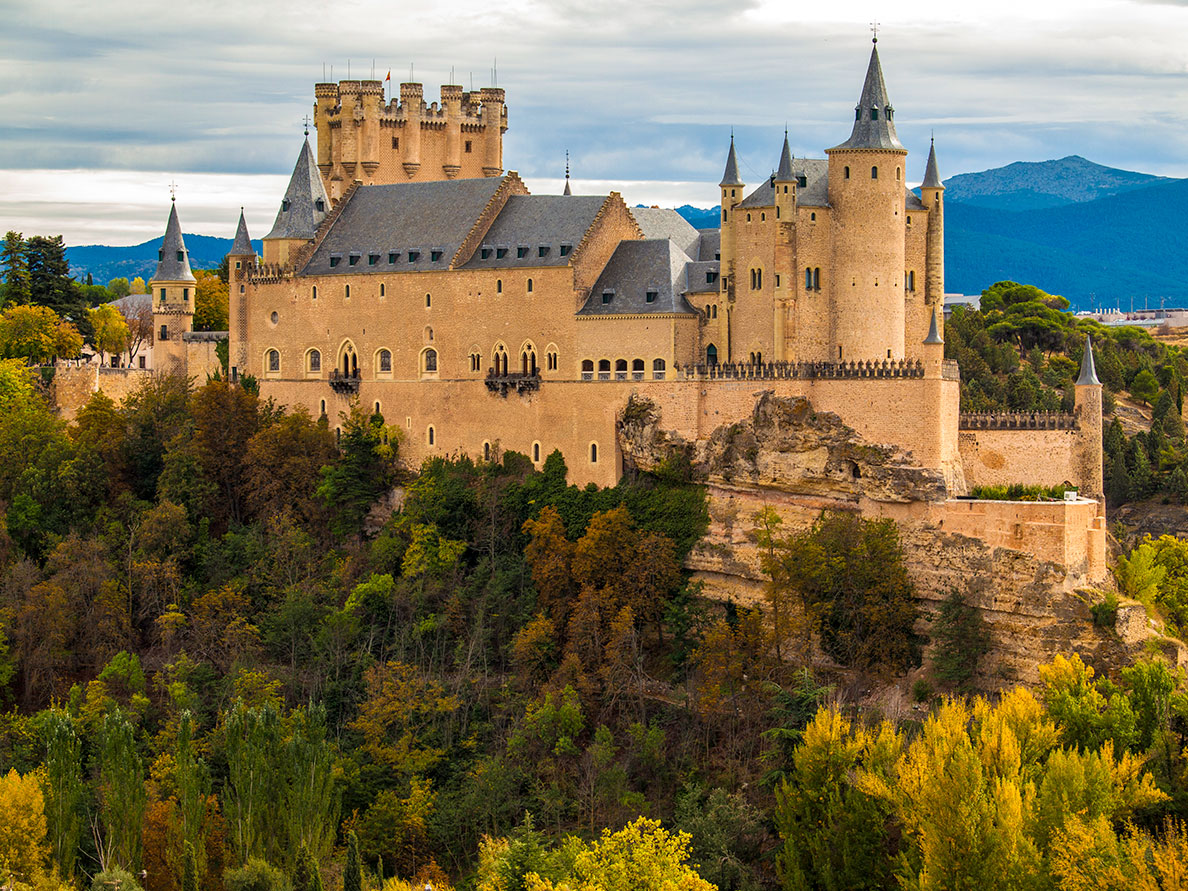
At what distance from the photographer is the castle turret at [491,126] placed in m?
Result: 88.1

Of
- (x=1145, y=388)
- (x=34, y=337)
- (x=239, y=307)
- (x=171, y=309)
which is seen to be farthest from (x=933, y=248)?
(x=1145, y=388)

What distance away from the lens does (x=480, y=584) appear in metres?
73.4

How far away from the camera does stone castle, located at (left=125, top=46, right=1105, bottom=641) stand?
215ft

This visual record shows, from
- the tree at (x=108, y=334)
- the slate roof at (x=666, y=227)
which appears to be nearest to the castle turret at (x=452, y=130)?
the slate roof at (x=666, y=227)

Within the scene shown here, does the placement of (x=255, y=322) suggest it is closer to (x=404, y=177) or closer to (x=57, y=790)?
(x=404, y=177)

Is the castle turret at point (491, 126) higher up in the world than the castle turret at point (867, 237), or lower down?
higher up

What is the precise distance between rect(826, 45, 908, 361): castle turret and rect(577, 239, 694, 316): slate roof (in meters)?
6.92

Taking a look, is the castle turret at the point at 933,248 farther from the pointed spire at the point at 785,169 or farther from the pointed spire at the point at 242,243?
the pointed spire at the point at 242,243

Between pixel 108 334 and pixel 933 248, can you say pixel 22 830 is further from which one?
pixel 108 334

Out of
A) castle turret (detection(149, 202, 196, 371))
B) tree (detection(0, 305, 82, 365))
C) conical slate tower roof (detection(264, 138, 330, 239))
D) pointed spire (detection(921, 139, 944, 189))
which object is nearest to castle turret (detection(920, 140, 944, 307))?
pointed spire (detection(921, 139, 944, 189))

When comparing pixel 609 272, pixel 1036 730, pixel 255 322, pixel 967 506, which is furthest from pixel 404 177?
pixel 1036 730

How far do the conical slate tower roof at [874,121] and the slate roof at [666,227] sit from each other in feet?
37.1

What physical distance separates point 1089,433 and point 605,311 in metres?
20.2

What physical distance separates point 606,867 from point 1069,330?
277 feet
